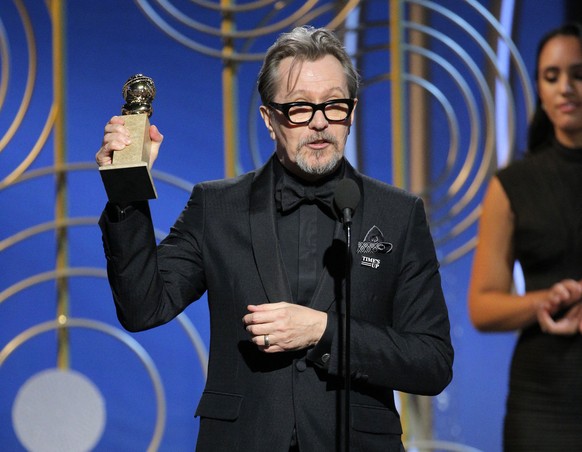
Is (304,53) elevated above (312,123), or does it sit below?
above

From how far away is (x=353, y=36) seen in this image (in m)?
3.61

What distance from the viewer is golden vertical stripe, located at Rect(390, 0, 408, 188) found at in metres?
3.58

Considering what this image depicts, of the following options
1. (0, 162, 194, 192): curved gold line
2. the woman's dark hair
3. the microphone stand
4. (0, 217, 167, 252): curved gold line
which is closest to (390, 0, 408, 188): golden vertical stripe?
the woman's dark hair

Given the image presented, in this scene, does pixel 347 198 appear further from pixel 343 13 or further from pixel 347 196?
pixel 343 13

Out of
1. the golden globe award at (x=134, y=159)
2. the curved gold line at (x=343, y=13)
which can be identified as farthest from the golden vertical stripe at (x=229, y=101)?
the golden globe award at (x=134, y=159)

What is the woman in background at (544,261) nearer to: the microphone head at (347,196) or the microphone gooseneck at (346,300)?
the microphone gooseneck at (346,300)

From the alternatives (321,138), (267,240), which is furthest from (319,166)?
(267,240)

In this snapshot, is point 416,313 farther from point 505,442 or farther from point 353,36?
point 353,36

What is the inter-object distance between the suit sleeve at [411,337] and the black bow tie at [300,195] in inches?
7.6

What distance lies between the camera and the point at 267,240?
6.47ft

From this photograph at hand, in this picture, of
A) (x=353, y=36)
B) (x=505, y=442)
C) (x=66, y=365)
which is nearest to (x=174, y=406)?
(x=66, y=365)

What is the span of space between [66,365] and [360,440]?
1.90 m

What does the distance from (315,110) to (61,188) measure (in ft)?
5.77

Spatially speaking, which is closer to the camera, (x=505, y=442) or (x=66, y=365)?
(x=505, y=442)
